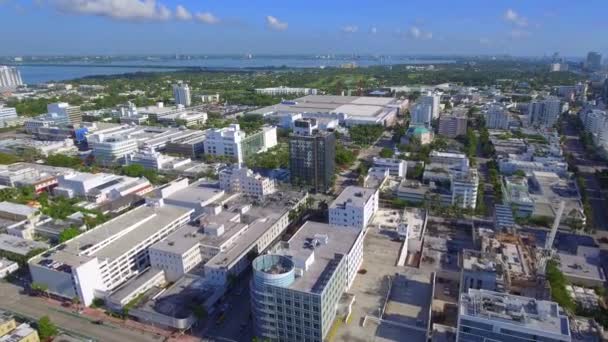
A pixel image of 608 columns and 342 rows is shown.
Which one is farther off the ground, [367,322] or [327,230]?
[327,230]

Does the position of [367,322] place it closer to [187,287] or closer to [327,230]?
[327,230]

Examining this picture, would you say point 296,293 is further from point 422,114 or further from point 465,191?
point 422,114

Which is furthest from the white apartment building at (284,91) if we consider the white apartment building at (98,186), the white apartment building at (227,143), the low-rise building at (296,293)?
the low-rise building at (296,293)

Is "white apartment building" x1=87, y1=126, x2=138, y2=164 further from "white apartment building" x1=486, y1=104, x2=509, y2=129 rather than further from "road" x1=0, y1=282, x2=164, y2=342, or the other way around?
"white apartment building" x1=486, y1=104, x2=509, y2=129

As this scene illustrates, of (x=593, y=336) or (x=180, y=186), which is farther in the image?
(x=180, y=186)

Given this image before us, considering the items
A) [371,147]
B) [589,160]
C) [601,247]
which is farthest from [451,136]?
[601,247]

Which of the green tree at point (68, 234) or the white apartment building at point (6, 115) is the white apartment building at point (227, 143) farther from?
the white apartment building at point (6, 115)

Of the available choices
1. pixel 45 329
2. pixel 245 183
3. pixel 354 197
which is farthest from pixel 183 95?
pixel 45 329

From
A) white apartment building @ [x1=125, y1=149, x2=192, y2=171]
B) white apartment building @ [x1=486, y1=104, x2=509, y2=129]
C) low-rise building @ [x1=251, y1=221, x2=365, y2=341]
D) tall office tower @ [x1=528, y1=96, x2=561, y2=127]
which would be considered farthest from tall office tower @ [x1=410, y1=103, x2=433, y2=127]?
low-rise building @ [x1=251, y1=221, x2=365, y2=341]
